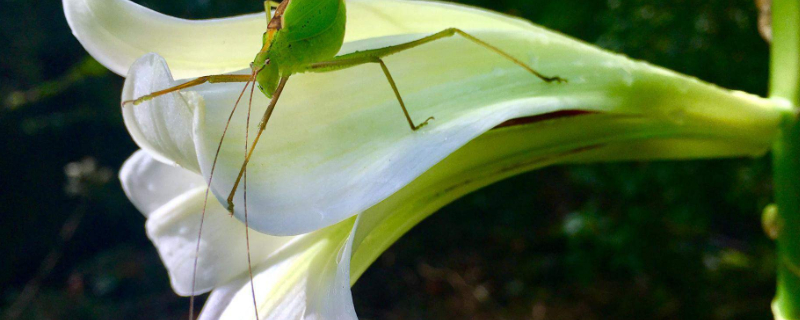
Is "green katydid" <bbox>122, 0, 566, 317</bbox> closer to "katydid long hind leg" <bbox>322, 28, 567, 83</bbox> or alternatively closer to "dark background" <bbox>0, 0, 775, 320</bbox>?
"katydid long hind leg" <bbox>322, 28, 567, 83</bbox>

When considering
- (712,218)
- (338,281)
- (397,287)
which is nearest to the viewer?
(338,281)

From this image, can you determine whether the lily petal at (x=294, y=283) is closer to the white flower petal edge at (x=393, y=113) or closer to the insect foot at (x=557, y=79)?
the white flower petal edge at (x=393, y=113)

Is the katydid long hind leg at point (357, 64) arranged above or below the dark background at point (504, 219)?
above

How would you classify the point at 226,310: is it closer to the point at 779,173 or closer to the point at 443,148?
the point at 443,148

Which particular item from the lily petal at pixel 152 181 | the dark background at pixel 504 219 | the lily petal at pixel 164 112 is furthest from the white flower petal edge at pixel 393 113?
the dark background at pixel 504 219

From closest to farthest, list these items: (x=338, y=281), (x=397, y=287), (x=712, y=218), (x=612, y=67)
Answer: (x=338, y=281) → (x=612, y=67) → (x=712, y=218) → (x=397, y=287)

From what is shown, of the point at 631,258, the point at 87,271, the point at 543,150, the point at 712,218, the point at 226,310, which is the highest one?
the point at 543,150

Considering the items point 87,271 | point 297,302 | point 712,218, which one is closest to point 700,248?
point 712,218
